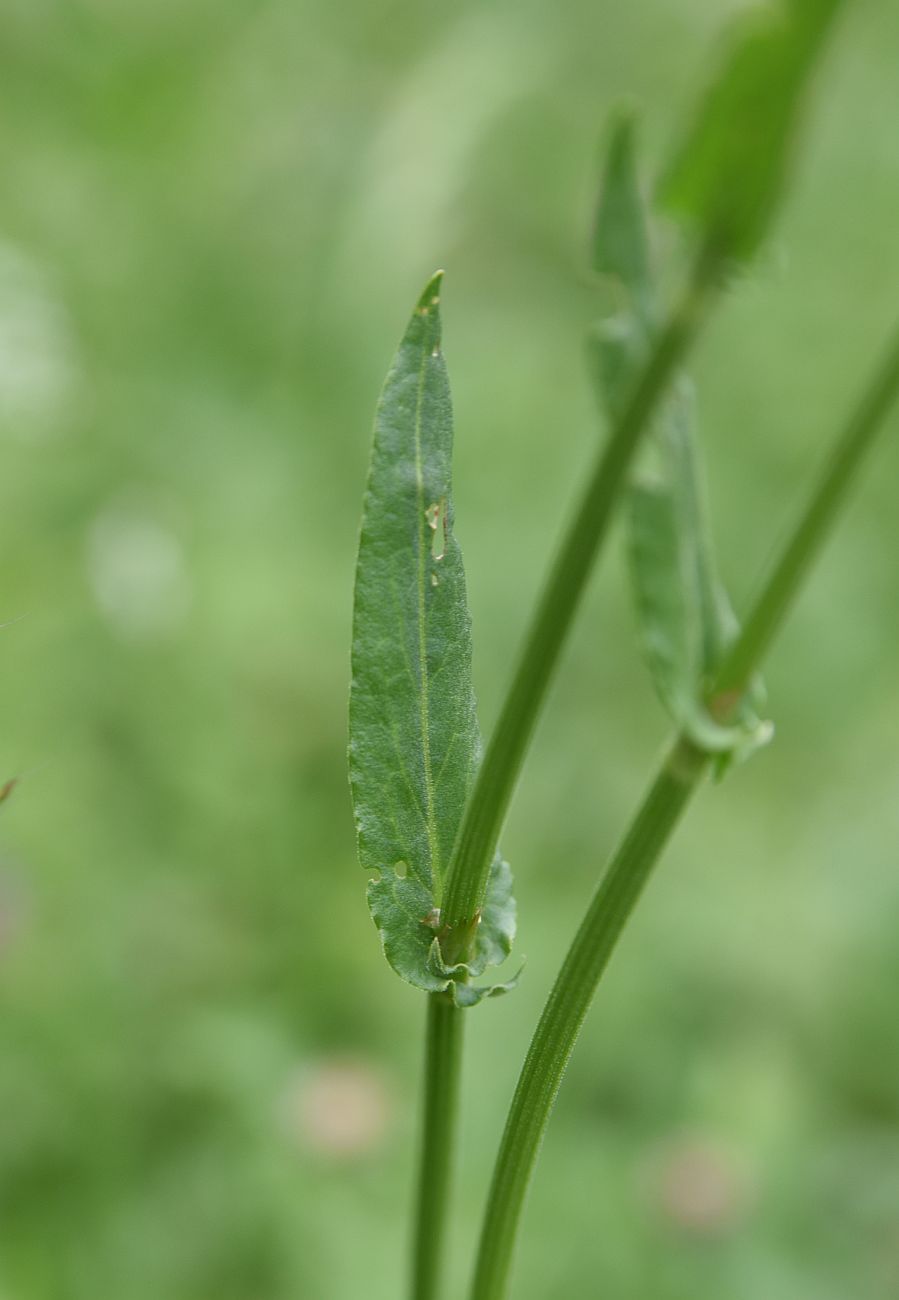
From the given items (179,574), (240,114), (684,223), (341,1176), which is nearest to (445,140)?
(240,114)

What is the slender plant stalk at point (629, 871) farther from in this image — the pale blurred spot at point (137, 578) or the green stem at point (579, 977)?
the pale blurred spot at point (137, 578)

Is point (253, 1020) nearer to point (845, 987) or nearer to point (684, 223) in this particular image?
point (845, 987)

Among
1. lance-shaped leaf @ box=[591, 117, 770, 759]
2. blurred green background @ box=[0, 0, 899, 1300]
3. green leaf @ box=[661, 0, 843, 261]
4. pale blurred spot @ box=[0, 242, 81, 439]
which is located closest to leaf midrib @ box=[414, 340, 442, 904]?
lance-shaped leaf @ box=[591, 117, 770, 759]

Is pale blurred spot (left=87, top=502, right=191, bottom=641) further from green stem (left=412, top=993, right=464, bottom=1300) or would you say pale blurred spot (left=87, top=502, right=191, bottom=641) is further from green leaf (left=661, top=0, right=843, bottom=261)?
green leaf (left=661, top=0, right=843, bottom=261)

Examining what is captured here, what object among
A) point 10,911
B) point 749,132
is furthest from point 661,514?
point 10,911

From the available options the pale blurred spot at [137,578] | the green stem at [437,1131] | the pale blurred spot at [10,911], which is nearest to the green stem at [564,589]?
the green stem at [437,1131]

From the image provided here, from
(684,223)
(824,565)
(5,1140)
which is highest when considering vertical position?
(684,223)

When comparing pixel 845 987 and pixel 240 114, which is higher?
pixel 240 114
